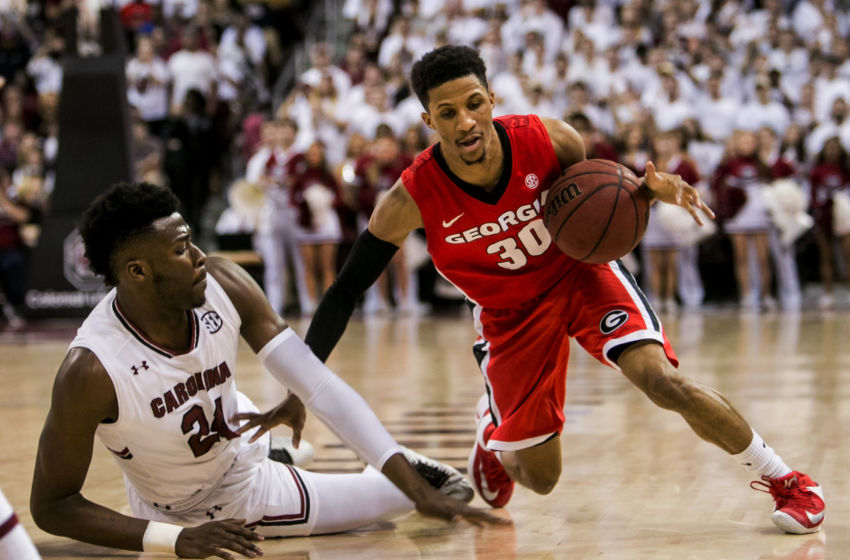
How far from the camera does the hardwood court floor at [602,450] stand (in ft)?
10.9

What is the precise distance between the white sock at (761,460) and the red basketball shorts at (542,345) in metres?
0.54

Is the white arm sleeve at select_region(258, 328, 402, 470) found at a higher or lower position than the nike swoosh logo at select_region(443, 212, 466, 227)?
lower

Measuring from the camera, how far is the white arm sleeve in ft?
10.1

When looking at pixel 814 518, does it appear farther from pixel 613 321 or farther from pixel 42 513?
pixel 42 513

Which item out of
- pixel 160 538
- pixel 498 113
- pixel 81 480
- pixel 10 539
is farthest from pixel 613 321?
pixel 498 113

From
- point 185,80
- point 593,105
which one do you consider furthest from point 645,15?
point 185,80

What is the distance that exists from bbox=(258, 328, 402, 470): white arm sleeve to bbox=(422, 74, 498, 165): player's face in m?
0.83

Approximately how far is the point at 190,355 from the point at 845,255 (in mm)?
10106

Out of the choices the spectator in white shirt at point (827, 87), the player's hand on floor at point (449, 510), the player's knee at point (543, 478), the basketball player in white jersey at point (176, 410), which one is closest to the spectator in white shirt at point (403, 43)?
the spectator in white shirt at point (827, 87)

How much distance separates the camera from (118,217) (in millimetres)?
3070

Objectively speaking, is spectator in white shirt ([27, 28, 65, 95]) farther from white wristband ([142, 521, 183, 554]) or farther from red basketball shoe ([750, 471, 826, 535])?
red basketball shoe ([750, 471, 826, 535])

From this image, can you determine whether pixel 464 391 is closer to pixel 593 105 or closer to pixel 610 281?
pixel 610 281

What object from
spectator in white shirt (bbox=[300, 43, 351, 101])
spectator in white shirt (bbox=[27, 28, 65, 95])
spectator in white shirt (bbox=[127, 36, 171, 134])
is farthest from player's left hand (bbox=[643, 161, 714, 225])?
spectator in white shirt (bbox=[27, 28, 65, 95])

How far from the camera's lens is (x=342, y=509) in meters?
3.58
